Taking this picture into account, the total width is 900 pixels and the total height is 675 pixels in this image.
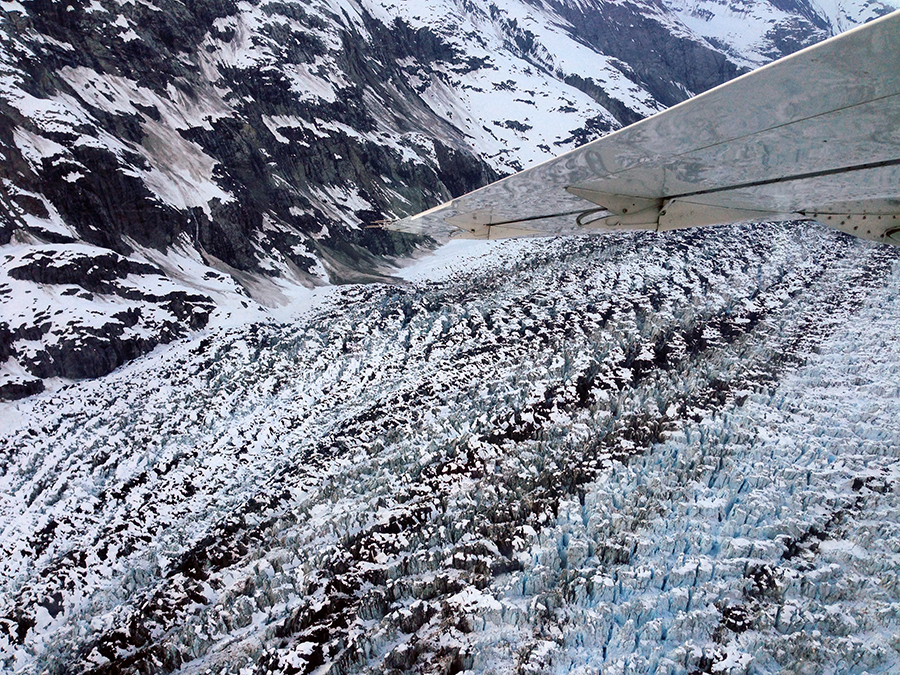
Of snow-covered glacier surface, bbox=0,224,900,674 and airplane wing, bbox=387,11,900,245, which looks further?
snow-covered glacier surface, bbox=0,224,900,674

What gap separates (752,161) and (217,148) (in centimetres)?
3047

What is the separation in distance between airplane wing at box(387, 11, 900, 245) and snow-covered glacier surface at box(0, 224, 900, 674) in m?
5.95

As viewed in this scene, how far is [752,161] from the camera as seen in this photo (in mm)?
2076

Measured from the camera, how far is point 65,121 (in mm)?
19812

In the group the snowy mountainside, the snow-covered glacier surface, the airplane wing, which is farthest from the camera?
the snowy mountainside

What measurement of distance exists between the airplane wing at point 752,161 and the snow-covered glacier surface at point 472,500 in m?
5.95

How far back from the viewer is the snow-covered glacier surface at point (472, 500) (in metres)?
6.76

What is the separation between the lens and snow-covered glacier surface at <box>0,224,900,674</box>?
6758 mm

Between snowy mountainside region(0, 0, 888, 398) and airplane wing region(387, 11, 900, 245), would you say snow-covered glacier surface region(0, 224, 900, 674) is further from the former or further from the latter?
airplane wing region(387, 11, 900, 245)

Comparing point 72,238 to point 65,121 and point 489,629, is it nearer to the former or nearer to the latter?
point 65,121

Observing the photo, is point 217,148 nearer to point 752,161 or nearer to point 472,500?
point 472,500

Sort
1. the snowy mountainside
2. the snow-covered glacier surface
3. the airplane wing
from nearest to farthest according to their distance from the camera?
the airplane wing
the snow-covered glacier surface
the snowy mountainside

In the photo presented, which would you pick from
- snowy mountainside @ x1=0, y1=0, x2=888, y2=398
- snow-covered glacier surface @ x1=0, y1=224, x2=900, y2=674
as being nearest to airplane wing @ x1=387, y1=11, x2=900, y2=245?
snow-covered glacier surface @ x1=0, y1=224, x2=900, y2=674

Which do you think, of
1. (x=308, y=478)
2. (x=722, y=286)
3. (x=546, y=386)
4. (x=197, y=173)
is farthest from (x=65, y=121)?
(x=722, y=286)
